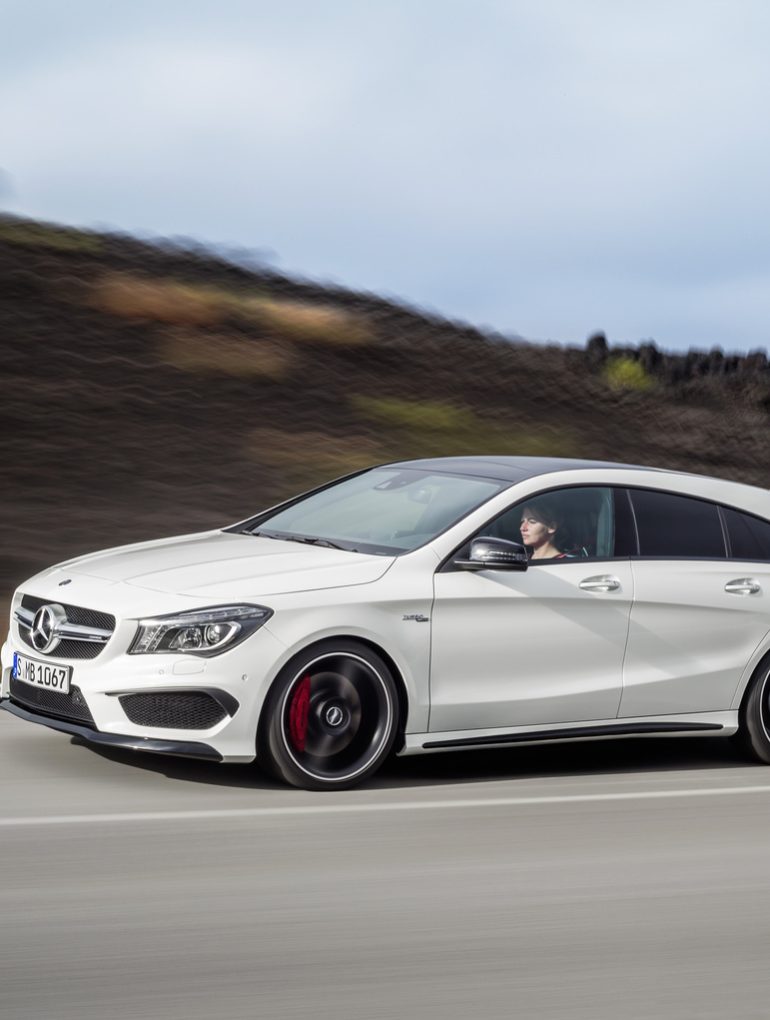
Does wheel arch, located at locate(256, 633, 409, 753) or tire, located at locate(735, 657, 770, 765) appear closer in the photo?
wheel arch, located at locate(256, 633, 409, 753)

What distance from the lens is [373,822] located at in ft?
21.5

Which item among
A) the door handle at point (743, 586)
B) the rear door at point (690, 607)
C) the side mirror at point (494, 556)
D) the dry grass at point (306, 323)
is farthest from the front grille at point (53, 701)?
the dry grass at point (306, 323)

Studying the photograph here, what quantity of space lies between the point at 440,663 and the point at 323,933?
7.23 feet

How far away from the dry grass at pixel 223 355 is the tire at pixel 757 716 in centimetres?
1352

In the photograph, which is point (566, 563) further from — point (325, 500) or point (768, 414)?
point (768, 414)

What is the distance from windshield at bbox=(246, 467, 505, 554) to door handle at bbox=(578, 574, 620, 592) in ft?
1.91

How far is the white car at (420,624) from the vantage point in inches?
266

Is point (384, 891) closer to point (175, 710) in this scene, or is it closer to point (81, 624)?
point (175, 710)

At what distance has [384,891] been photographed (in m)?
5.60

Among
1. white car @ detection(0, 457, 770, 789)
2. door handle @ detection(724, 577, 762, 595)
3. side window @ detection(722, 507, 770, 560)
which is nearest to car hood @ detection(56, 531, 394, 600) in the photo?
white car @ detection(0, 457, 770, 789)

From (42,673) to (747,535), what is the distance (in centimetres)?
359

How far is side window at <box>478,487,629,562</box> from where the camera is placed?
7621 mm

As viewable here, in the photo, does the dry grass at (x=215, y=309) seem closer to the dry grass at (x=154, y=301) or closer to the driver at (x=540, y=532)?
the dry grass at (x=154, y=301)

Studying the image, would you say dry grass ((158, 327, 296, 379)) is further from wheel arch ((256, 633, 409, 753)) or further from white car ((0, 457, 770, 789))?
wheel arch ((256, 633, 409, 753))
